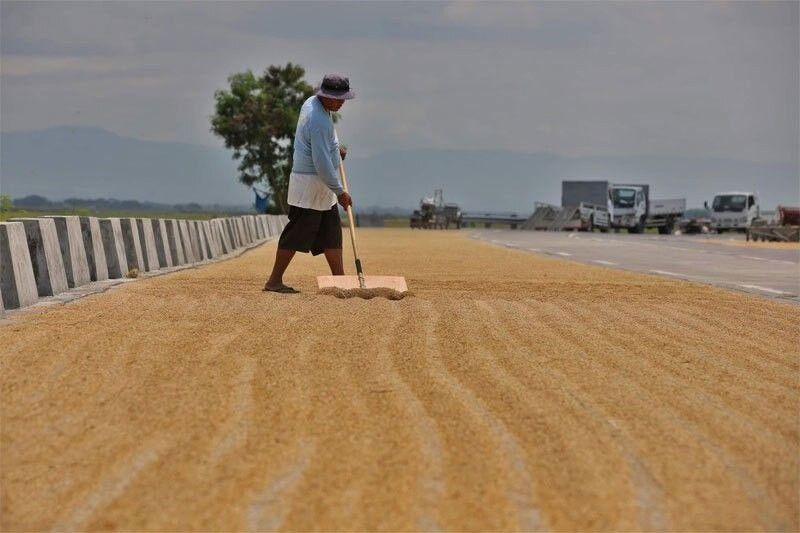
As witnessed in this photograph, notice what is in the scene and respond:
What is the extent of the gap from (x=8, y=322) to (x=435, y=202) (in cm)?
9468

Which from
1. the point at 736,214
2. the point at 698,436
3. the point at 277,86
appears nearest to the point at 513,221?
the point at 277,86

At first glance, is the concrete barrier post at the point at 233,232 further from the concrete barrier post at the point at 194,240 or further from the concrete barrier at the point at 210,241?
the concrete barrier post at the point at 194,240

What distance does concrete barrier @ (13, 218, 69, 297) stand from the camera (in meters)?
12.9

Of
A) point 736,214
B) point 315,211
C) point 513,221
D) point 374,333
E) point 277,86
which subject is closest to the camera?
point 374,333

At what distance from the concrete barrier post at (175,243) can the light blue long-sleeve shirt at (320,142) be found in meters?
7.52

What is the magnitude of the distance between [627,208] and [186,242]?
57765 mm

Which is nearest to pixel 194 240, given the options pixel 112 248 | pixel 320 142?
pixel 112 248

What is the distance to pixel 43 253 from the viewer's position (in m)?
13.0

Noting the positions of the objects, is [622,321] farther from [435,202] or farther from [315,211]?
[435,202]

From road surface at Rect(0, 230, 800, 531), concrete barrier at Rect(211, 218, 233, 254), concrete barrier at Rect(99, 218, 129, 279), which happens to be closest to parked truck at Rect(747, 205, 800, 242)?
concrete barrier at Rect(211, 218, 233, 254)

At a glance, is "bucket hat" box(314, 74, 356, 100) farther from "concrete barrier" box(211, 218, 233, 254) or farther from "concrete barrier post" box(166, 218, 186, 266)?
"concrete barrier" box(211, 218, 233, 254)

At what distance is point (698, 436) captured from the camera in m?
6.11

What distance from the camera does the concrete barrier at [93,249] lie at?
15461 mm

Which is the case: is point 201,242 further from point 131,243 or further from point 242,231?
point 242,231
